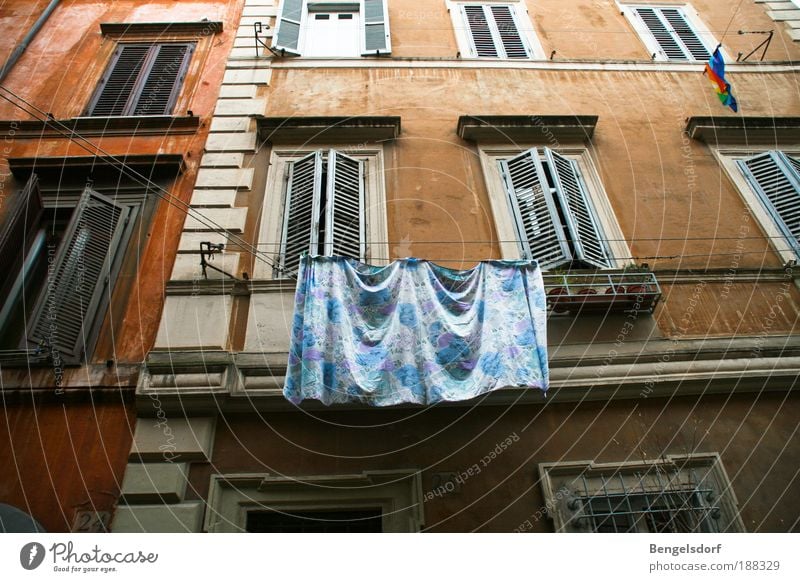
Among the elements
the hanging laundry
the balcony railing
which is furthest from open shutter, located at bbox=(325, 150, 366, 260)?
the balcony railing

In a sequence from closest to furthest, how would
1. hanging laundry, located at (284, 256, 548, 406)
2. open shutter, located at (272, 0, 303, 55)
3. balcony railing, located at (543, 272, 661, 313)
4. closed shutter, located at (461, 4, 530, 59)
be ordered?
hanging laundry, located at (284, 256, 548, 406) < balcony railing, located at (543, 272, 661, 313) < open shutter, located at (272, 0, 303, 55) < closed shutter, located at (461, 4, 530, 59)

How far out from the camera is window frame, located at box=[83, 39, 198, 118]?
9.31m

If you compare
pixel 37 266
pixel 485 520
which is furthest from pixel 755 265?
pixel 37 266

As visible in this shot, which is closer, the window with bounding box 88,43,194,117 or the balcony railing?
the balcony railing

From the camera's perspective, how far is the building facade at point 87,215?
18.7ft

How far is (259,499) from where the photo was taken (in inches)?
221

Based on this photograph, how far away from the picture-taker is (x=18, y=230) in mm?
6812

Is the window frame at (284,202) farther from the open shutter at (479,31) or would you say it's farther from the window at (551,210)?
the open shutter at (479,31)

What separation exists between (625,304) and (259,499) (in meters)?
4.29

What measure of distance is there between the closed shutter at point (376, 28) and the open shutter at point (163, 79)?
305 centimetres

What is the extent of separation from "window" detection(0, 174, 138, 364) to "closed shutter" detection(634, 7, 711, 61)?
931 centimetres

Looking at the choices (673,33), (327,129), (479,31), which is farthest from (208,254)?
(673,33)

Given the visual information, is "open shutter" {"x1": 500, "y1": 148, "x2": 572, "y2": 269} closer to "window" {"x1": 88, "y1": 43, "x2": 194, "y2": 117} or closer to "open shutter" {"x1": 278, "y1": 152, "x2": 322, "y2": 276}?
"open shutter" {"x1": 278, "y1": 152, "x2": 322, "y2": 276}

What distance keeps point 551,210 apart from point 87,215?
5643 mm
